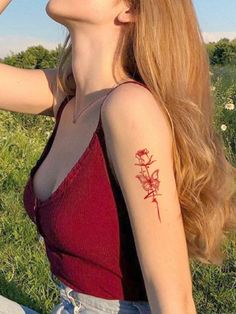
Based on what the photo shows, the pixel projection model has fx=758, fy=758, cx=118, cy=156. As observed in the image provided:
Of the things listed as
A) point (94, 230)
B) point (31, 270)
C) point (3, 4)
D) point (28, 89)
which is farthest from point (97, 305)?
point (31, 270)

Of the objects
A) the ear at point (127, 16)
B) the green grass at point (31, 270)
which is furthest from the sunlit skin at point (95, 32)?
the green grass at point (31, 270)

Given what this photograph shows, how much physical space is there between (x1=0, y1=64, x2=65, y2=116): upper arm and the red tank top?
57 centimetres

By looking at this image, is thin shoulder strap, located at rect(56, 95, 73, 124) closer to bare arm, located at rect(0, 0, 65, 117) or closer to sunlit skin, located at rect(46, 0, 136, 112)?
bare arm, located at rect(0, 0, 65, 117)

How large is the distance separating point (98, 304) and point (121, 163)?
40 centimetres

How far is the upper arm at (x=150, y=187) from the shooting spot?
171cm

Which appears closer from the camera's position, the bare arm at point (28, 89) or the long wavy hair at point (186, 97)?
the long wavy hair at point (186, 97)

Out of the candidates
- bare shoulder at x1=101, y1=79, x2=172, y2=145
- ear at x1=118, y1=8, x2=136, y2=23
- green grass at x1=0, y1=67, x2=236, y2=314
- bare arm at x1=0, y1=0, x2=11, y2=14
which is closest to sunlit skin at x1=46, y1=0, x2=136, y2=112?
ear at x1=118, y1=8, x2=136, y2=23

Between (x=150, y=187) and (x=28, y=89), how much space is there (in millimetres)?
846

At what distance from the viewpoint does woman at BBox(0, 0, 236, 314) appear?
1.73m

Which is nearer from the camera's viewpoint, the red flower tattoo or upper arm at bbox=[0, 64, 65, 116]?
the red flower tattoo

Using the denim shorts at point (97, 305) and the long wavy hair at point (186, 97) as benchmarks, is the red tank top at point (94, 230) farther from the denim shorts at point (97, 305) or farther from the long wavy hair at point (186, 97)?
the long wavy hair at point (186, 97)

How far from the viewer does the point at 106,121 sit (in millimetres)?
1763

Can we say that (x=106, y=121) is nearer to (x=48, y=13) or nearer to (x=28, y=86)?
(x=48, y=13)

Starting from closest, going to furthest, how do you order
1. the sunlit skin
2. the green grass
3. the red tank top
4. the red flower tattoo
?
the red flower tattoo → the red tank top → the sunlit skin → the green grass
